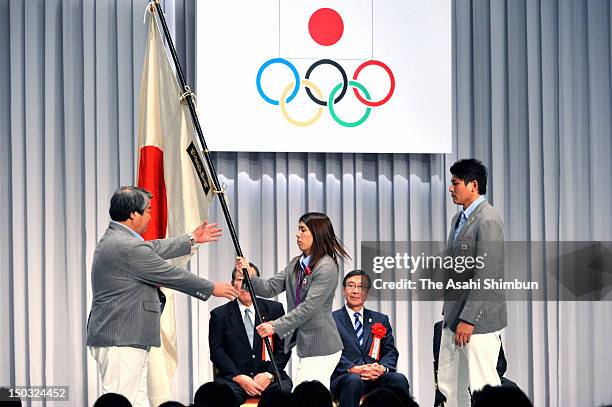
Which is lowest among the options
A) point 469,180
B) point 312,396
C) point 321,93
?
point 312,396

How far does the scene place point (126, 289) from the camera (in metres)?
4.48

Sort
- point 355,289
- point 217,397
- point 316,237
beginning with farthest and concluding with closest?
point 355,289 < point 316,237 < point 217,397

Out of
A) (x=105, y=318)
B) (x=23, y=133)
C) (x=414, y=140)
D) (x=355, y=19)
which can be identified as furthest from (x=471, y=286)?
(x=23, y=133)

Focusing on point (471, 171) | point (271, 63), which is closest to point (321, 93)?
point (271, 63)

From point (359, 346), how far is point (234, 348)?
31.2 inches

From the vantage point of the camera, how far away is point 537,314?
22.8ft

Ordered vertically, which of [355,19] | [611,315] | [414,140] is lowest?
[611,315]

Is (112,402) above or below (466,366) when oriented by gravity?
above

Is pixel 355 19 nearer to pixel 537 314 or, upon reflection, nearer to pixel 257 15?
pixel 257 15

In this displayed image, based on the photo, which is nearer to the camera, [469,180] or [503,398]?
[503,398]

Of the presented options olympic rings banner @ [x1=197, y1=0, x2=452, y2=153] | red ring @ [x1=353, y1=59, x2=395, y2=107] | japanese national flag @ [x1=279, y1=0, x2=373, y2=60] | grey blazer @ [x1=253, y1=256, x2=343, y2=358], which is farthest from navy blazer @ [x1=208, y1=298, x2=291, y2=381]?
japanese national flag @ [x1=279, y1=0, x2=373, y2=60]

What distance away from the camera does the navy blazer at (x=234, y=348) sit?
18.4 feet

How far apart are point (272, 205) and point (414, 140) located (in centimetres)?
115

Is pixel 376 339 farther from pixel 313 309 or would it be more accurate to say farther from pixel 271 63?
pixel 271 63
